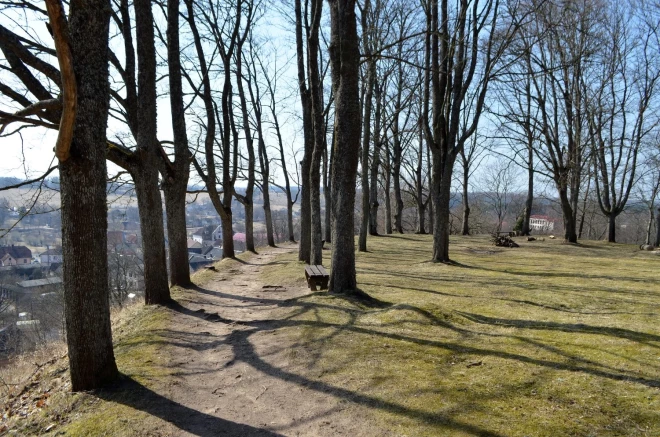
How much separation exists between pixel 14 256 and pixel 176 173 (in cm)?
2780

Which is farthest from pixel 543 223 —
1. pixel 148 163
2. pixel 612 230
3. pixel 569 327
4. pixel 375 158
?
pixel 148 163

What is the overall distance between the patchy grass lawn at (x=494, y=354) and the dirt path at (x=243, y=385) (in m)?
0.23

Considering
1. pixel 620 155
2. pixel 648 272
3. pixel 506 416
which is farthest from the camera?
pixel 620 155

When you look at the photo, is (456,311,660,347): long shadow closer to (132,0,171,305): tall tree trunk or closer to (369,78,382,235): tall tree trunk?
(132,0,171,305): tall tree trunk

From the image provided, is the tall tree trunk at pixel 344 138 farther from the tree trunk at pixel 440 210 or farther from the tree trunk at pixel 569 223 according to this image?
the tree trunk at pixel 569 223

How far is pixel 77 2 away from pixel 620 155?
86.4ft

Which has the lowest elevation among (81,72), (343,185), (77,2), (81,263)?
(81,263)

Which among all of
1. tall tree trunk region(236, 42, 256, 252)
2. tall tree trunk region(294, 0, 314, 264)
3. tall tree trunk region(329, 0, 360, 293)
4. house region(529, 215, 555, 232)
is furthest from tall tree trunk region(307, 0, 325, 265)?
house region(529, 215, 555, 232)

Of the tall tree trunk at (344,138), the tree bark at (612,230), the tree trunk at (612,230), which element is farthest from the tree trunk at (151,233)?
the tree bark at (612,230)

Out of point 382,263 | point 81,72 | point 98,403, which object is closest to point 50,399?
point 98,403

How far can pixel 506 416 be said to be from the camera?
10.7 feet

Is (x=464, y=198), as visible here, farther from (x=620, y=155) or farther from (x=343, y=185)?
(x=343, y=185)

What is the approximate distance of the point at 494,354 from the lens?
15.1 feet

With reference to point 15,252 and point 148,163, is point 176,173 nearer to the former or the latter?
point 148,163
